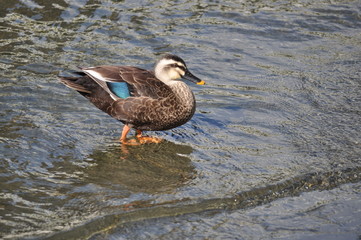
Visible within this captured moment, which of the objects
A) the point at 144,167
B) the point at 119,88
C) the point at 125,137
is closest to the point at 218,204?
the point at 144,167

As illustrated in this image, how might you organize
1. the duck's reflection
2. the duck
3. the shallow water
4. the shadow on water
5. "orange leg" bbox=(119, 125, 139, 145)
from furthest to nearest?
"orange leg" bbox=(119, 125, 139, 145)
the duck
the duck's reflection
the shallow water
the shadow on water

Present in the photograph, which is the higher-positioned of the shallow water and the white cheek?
the white cheek

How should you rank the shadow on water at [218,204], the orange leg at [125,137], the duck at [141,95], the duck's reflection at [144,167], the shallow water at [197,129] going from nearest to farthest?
the shadow on water at [218,204] → the shallow water at [197,129] → the duck's reflection at [144,167] → the duck at [141,95] → the orange leg at [125,137]

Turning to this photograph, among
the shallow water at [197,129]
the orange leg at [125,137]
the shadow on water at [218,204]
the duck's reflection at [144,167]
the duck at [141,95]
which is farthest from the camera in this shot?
the orange leg at [125,137]

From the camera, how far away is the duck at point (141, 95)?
687 centimetres

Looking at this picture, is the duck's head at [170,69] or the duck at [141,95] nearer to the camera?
the duck at [141,95]

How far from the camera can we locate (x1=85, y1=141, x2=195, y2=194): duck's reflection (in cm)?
583

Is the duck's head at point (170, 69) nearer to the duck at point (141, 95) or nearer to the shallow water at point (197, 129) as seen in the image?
the duck at point (141, 95)

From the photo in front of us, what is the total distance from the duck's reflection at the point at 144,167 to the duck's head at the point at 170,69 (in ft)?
2.58

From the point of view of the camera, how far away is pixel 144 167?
249 inches

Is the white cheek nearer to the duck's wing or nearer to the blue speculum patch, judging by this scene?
the duck's wing

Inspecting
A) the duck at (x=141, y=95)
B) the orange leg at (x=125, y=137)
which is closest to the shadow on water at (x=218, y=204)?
the duck at (x=141, y=95)

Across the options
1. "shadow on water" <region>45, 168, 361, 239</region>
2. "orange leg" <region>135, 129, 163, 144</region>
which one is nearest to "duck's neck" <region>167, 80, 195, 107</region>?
"orange leg" <region>135, 129, 163, 144</region>

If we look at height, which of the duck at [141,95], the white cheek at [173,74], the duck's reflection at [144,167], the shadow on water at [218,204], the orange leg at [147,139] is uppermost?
the white cheek at [173,74]
